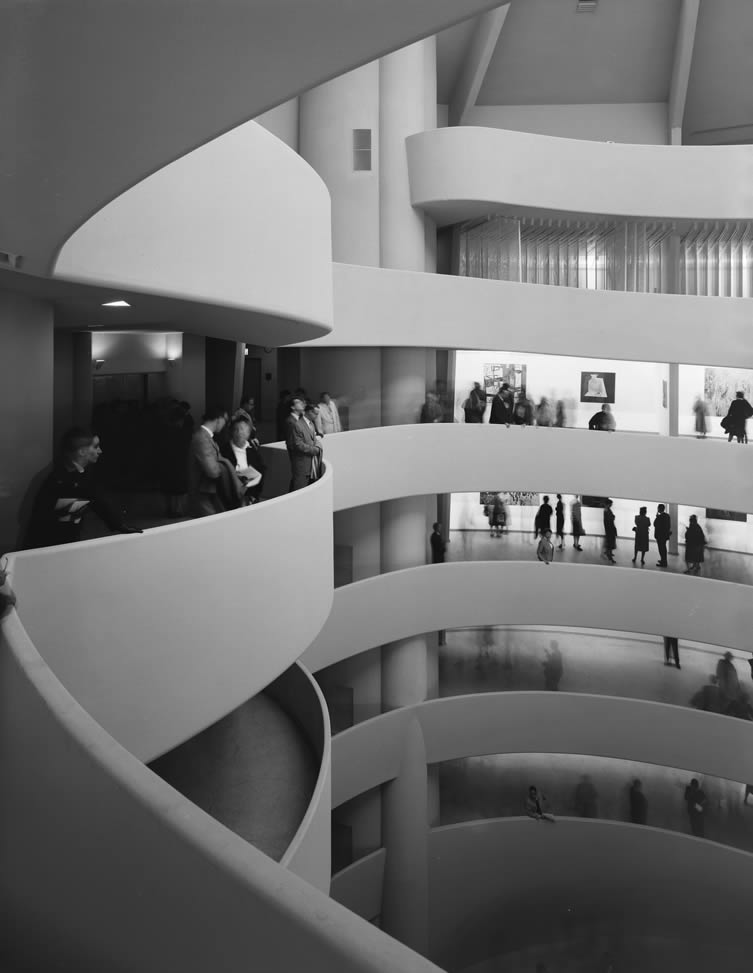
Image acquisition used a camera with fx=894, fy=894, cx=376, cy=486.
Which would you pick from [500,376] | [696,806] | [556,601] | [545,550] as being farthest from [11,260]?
[696,806]

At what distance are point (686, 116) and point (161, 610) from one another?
21262mm

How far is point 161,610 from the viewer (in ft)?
22.9

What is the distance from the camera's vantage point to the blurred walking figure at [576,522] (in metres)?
22.8

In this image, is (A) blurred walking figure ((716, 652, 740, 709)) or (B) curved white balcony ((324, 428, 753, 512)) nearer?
(B) curved white balcony ((324, 428, 753, 512))

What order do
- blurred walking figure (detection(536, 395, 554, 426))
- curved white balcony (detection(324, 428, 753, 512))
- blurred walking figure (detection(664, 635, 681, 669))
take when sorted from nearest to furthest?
curved white balcony (detection(324, 428, 753, 512)) < blurred walking figure (detection(536, 395, 554, 426)) < blurred walking figure (detection(664, 635, 681, 669))

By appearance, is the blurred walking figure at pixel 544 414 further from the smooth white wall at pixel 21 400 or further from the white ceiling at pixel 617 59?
the smooth white wall at pixel 21 400

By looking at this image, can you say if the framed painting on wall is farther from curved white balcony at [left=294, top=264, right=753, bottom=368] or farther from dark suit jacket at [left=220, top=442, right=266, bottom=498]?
dark suit jacket at [left=220, top=442, right=266, bottom=498]

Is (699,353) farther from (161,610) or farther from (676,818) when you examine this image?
(161,610)

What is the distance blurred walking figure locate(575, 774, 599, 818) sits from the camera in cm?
2150

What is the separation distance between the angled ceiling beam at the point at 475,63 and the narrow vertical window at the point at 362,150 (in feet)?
10.7

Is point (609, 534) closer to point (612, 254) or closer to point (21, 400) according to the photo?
point (612, 254)

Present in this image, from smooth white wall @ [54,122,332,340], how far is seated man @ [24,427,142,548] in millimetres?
1272

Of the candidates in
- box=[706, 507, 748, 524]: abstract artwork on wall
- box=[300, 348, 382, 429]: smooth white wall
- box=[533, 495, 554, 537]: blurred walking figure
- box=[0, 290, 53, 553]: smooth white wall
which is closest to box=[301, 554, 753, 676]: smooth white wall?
box=[533, 495, 554, 537]: blurred walking figure

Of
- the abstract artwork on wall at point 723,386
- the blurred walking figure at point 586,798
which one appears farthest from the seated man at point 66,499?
the abstract artwork on wall at point 723,386
